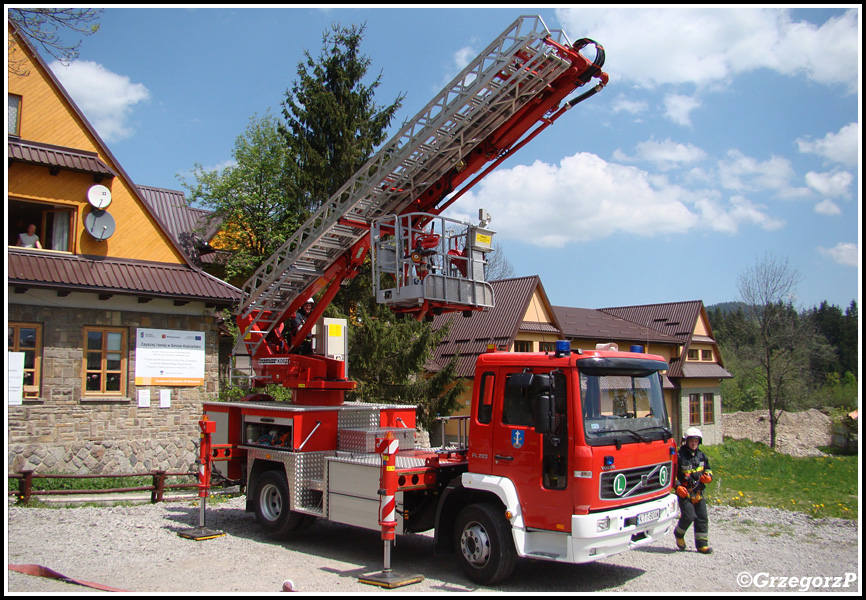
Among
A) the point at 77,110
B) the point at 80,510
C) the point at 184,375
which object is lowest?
the point at 80,510

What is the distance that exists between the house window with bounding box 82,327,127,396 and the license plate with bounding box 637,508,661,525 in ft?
42.1

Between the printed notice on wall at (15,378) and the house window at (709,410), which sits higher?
the printed notice on wall at (15,378)

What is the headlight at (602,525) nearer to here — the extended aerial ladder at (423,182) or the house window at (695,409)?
the extended aerial ladder at (423,182)

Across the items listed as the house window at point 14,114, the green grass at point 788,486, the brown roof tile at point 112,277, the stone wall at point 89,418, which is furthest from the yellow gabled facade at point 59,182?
the green grass at point 788,486

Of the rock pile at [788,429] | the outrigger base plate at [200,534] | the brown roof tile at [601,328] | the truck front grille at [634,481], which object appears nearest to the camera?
the truck front grille at [634,481]

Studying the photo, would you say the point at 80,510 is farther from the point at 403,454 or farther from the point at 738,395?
the point at 738,395

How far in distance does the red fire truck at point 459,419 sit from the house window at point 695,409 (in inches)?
1129

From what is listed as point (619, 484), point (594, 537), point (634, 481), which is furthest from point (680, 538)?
point (594, 537)

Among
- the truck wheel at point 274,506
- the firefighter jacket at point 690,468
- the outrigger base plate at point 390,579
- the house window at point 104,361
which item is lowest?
the outrigger base plate at point 390,579

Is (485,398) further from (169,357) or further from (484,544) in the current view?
(169,357)

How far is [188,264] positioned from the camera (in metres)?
17.5

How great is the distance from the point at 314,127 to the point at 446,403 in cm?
1065

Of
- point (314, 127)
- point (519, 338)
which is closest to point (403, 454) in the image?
point (314, 127)

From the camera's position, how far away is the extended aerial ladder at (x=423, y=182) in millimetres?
8836
